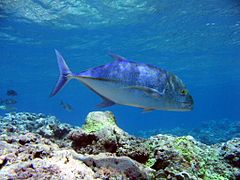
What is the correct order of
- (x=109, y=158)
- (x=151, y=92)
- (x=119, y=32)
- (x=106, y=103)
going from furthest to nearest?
1. (x=119, y=32)
2. (x=106, y=103)
3. (x=109, y=158)
4. (x=151, y=92)

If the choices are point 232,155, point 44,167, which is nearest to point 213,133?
point 232,155

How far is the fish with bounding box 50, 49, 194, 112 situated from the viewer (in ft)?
8.38

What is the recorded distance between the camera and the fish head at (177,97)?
2572 millimetres

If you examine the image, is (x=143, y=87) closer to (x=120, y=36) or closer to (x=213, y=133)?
(x=213, y=133)

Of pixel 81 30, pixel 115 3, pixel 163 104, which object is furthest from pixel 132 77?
pixel 81 30

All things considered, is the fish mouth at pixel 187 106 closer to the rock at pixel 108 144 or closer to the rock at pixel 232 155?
the rock at pixel 108 144

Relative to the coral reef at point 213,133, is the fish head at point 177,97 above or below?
below

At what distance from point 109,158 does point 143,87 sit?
89cm

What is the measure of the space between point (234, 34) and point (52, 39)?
1929 centimetres

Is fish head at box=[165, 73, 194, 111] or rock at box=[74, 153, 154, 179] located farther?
fish head at box=[165, 73, 194, 111]

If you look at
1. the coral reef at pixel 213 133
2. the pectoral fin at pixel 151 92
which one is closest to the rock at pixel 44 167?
the pectoral fin at pixel 151 92

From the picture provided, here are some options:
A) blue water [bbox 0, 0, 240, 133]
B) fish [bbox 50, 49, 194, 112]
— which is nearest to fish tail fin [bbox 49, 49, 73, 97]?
fish [bbox 50, 49, 194, 112]

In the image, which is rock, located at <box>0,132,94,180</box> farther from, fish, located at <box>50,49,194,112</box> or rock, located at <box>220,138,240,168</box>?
rock, located at <box>220,138,240,168</box>

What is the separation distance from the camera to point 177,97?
8.52ft
